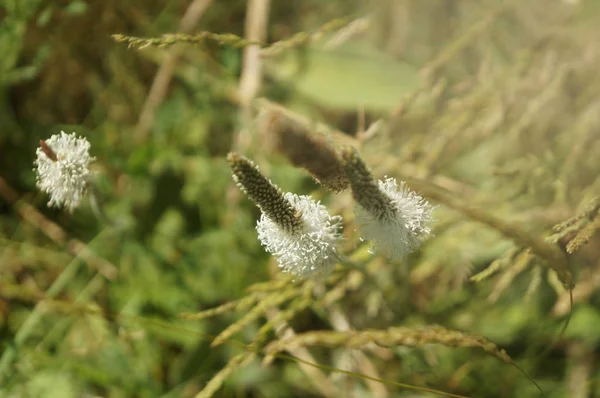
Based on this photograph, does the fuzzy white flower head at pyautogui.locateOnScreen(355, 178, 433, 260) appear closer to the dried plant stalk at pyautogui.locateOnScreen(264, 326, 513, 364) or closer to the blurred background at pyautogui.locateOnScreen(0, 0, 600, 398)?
the dried plant stalk at pyautogui.locateOnScreen(264, 326, 513, 364)

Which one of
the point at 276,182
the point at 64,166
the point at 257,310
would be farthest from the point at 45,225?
the point at 257,310

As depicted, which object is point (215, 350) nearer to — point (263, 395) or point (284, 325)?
point (263, 395)

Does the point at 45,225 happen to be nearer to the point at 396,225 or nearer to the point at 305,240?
the point at 305,240

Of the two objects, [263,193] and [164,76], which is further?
[164,76]

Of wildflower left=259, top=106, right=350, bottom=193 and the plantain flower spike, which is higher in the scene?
the plantain flower spike

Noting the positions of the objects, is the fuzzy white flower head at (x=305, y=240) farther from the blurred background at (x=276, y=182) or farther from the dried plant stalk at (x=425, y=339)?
the blurred background at (x=276, y=182)

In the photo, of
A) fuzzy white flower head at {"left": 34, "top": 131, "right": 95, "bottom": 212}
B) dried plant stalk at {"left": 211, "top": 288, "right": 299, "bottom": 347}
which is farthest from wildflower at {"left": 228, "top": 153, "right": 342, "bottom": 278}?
fuzzy white flower head at {"left": 34, "top": 131, "right": 95, "bottom": 212}
